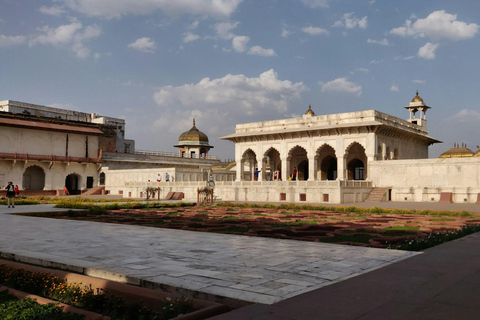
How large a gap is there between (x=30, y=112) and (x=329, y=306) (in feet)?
165

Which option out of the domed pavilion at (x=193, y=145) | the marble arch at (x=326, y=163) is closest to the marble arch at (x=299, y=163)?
the marble arch at (x=326, y=163)

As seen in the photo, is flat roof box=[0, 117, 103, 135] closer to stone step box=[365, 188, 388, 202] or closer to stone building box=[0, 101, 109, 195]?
stone building box=[0, 101, 109, 195]

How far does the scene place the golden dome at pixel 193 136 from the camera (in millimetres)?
60375

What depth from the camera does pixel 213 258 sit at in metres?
6.57

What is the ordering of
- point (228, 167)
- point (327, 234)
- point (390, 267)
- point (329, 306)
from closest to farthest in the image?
point (329, 306), point (390, 267), point (327, 234), point (228, 167)

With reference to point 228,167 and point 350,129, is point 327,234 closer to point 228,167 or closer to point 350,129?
point 350,129

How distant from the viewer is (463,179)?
2562cm

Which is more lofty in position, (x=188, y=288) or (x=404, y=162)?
(x=404, y=162)

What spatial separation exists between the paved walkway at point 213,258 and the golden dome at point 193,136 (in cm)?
5052

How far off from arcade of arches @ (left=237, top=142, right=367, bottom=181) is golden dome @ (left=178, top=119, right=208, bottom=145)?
17.7 meters

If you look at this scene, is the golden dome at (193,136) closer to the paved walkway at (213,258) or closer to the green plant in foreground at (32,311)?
the paved walkway at (213,258)

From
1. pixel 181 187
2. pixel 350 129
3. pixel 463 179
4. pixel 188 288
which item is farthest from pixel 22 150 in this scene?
pixel 188 288

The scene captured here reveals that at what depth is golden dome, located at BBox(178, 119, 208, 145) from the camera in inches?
2377

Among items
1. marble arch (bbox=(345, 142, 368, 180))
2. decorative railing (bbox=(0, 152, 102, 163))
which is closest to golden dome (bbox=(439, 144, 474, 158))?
marble arch (bbox=(345, 142, 368, 180))
